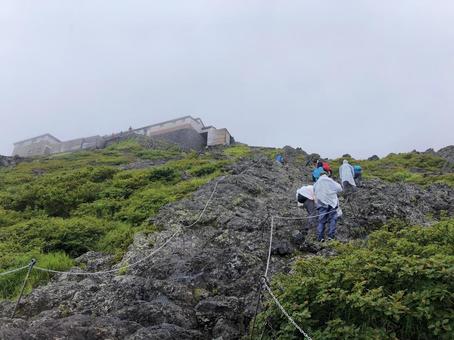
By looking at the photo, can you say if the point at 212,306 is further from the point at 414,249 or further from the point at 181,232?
the point at 181,232

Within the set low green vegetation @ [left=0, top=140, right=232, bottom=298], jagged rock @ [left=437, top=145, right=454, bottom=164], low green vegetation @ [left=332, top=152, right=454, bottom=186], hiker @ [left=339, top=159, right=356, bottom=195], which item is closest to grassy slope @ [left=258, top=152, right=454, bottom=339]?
low green vegetation @ [left=0, top=140, right=232, bottom=298]

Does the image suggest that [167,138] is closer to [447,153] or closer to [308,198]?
[447,153]

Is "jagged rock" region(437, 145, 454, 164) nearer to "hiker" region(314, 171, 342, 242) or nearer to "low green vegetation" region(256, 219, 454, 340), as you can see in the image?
"hiker" region(314, 171, 342, 242)

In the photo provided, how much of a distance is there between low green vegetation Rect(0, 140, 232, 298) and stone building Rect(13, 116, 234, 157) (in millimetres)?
36036

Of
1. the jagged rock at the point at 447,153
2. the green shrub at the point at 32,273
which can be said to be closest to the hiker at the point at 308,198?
the green shrub at the point at 32,273

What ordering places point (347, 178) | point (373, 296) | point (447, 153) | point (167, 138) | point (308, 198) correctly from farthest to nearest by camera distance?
point (167, 138) < point (447, 153) < point (347, 178) < point (308, 198) < point (373, 296)

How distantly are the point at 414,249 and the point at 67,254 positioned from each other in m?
9.30

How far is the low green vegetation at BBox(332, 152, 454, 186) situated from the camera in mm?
27250

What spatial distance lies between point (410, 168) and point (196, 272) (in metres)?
23.8

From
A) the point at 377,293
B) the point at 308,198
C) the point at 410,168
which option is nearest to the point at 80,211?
the point at 308,198

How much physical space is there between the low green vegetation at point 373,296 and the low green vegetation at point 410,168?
17.4 meters

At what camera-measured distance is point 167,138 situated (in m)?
67.9

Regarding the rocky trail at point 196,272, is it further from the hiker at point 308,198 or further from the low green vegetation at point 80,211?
the low green vegetation at point 80,211

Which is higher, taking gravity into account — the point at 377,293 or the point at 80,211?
the point at 80,211
